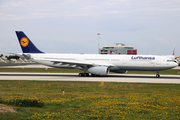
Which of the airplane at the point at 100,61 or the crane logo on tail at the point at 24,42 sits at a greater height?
the crane logo on tail at the point at 24,42

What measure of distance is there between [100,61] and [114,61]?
2709mm

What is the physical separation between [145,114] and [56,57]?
105 ft

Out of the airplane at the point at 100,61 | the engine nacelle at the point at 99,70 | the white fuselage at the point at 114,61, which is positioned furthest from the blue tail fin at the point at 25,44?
the engine nacelle at the point at 99,70

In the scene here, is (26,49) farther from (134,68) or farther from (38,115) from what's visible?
(38,115)

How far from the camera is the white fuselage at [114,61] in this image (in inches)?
1508

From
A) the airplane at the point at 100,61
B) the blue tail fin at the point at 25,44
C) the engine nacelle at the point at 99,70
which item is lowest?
the engine nacelle at the point at 99,70

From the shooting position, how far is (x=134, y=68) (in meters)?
39.2

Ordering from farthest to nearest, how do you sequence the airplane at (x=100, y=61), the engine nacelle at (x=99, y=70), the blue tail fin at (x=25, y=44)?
the blue tail fin at (x=25, y=44) < the airplane at (x=100, y=61) < the engine nacelle at (x=99, y=70)

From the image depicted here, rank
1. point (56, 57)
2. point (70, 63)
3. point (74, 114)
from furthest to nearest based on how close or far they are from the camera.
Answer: point (56, 57), point (70, 63), point (74, 114)

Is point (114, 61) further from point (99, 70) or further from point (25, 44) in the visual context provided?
point (25, 44)

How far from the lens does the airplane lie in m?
38.2

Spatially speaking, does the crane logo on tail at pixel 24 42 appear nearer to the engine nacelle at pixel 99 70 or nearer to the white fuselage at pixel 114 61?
the white fuselage at pixel 114 61

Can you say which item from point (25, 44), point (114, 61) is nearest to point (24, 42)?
point (25, 44)

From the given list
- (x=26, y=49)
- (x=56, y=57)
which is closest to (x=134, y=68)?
(x=56, y=57)
